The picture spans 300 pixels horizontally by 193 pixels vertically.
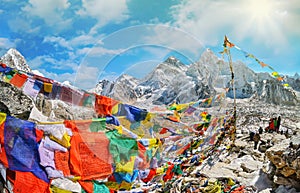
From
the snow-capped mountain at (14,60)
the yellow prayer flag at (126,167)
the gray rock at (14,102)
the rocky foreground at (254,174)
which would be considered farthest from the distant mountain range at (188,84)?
the yellow prayer flag at (126,167)

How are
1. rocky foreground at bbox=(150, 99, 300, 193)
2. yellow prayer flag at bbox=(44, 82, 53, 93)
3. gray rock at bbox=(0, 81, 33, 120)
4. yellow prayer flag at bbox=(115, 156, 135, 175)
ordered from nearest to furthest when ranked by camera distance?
1. yellow prayer flag at bbox=(115, 156, 135, 175)
2. rocky foreground at bbox=(150, 99, 300, 193)
3. yellow prayer flag at bbox=(44, 82, 53, 93)
4. gray rock at bbox=(0, 81, 33, 120)

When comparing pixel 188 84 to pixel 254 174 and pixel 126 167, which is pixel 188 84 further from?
pixel 126 167

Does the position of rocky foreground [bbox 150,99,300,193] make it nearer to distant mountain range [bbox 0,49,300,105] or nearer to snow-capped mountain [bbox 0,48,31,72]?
distant mountain range [bbox 0,49,300,105]

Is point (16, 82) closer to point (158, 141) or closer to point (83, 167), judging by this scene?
point (83, 167)

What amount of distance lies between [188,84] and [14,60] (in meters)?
49.0

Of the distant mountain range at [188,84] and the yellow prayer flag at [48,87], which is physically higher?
the distant mountain range at [188,84]

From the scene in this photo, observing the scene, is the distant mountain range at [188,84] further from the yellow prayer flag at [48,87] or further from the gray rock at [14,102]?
the yellow prayer flag at [48,87]

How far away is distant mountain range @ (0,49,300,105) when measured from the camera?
33.8 ft

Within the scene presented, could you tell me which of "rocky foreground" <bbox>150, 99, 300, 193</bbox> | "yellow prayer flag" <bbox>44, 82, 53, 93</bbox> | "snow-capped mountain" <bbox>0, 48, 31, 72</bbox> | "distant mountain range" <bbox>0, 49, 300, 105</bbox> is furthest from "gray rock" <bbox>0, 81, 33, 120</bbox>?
"snow-capped mountain" <bbox>0, 48, 31, 72</bbox>

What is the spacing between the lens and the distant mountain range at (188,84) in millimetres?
10289

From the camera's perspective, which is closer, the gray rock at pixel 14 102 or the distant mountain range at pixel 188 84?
the gray rock at pixel 14 102

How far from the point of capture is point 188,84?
6178 cm

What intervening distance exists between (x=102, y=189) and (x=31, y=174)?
4.09 feet

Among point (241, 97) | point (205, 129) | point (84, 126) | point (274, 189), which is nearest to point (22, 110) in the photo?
point (84, 126)
